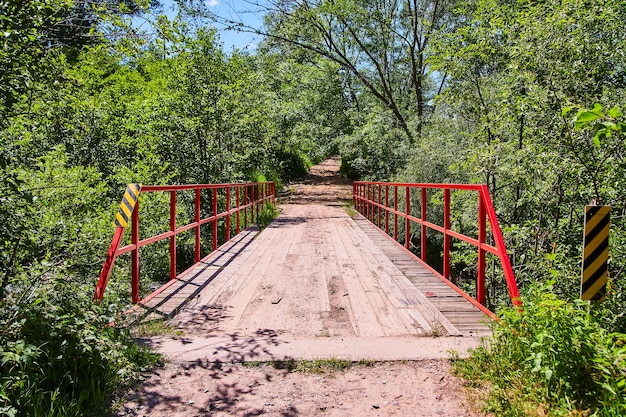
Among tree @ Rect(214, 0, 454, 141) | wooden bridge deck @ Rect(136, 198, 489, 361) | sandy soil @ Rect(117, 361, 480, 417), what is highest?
tree @ Rect(214, 0, 454, 141)

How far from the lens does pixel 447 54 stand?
870 centimetres

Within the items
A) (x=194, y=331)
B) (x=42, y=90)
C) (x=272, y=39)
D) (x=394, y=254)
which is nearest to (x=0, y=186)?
(x=42, y=90)

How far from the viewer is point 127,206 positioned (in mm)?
4426

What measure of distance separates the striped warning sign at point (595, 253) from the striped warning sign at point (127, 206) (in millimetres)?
3829

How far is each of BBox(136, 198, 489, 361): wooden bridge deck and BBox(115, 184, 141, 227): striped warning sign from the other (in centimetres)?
92

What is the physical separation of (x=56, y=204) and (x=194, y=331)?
434cm

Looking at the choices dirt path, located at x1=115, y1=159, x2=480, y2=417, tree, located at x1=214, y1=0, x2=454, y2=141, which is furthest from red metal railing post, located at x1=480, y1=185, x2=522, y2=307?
tree, located at x1=214, y1=0, x2=454, y2=141

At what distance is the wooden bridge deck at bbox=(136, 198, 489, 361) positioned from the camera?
368 cm

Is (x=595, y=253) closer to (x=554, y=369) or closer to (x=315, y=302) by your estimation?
(x=554, y=369)

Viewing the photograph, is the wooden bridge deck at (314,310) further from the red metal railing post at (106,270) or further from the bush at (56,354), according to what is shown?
the bush at (56,354)

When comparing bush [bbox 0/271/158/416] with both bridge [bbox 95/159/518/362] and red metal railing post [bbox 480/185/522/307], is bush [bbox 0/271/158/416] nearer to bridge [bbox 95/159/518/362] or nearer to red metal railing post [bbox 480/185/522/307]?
bridge [bbox 95/159/518/362]

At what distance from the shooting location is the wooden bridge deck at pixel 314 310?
368 centimetres

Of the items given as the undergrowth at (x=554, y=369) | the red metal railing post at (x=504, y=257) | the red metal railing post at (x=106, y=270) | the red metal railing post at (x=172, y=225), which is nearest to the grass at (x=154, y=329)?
the red metal railing post at (x=106, y=270)

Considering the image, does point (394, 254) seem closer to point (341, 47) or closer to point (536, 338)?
point (536, 338)
